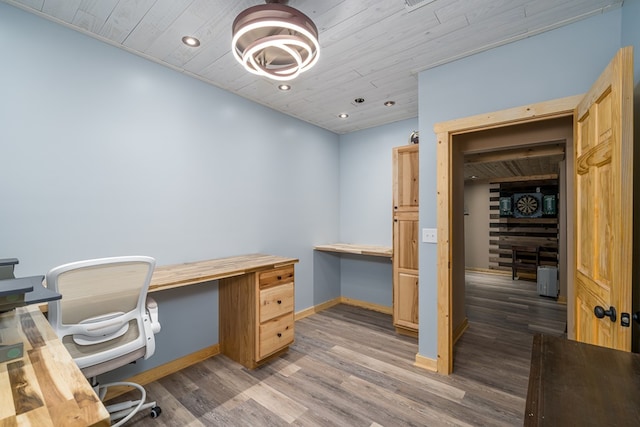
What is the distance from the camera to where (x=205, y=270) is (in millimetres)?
2250

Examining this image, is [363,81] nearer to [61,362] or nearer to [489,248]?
[61,362]

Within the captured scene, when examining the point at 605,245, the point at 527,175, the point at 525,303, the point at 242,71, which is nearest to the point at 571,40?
the point at 605,245

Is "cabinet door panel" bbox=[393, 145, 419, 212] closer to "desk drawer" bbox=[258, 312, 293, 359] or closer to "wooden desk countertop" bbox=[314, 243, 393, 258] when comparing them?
"wooden desk countertop" bbox=[314, 243, 393, 258]

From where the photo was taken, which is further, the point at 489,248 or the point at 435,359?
the point at 489,248

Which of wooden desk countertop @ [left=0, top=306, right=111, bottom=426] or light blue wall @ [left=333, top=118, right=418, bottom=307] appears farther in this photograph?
light blue wall @ [left=333, top=118, right=418, bottom=307]

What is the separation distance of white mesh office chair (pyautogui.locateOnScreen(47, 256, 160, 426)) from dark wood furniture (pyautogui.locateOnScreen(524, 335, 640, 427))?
1907 mm

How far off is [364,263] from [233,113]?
8.69 feet

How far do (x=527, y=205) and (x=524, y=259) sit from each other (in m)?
1.28

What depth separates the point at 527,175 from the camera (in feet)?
21.8

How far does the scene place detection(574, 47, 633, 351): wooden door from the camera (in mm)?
1201

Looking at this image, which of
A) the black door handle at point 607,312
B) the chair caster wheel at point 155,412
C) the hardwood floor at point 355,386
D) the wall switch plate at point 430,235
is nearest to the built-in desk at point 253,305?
the hardwood floor at point 355,386

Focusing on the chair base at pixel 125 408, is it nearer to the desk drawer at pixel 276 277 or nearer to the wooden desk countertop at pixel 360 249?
the desk drawer at pixel 276 277

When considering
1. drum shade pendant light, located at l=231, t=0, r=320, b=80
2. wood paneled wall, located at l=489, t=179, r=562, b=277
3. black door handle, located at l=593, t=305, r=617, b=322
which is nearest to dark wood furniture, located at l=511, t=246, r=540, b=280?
wood paneled wall, located at l=489, t=179, r=562, b=277

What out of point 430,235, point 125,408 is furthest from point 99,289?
point 430,235
